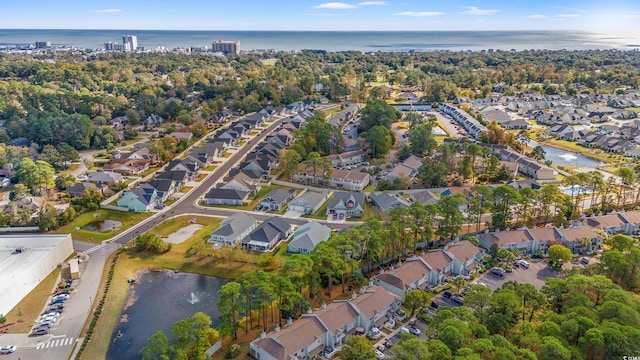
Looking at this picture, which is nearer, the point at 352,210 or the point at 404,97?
the point at 352,210

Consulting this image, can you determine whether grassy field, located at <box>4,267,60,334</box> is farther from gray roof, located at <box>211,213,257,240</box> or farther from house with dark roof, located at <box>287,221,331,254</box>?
house with dark roof, located at <box>287,221,331,254</box>

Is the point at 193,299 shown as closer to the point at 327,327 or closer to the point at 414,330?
the point at 327,327

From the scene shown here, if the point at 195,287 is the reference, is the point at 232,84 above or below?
above

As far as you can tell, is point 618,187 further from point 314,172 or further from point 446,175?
point 314,172

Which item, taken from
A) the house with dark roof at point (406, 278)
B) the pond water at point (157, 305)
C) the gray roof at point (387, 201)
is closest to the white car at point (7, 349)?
the pond water at point (157, 305)

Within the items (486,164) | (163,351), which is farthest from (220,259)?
(486,164)

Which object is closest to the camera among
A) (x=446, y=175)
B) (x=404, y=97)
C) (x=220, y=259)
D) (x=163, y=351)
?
(x=163, y=351)

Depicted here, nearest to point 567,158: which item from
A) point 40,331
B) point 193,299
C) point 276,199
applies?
point 276,199
